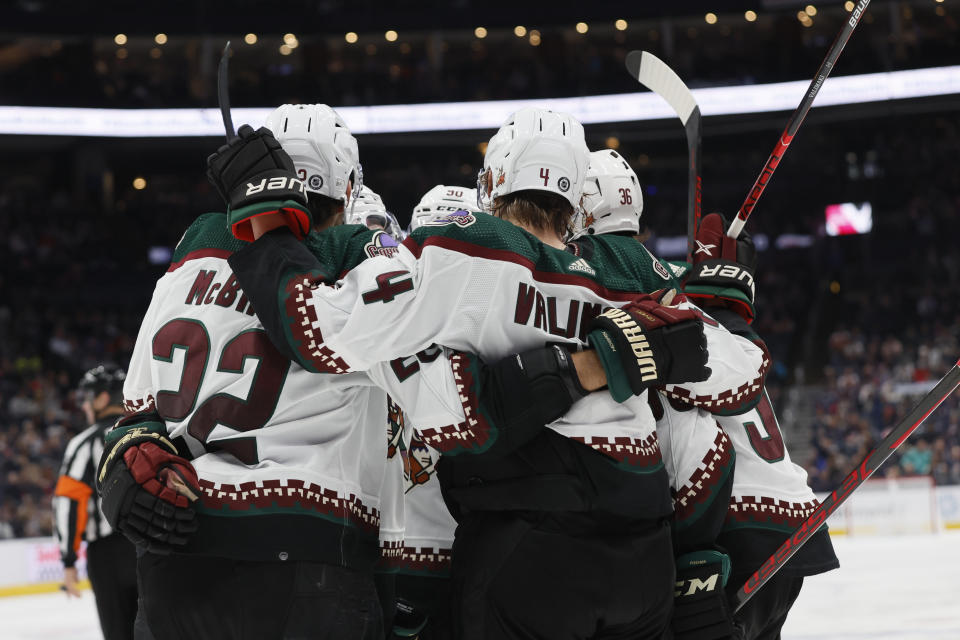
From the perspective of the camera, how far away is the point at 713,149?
1966cm

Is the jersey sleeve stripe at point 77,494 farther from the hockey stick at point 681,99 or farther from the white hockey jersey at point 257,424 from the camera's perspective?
the hockey stick at point 681,99

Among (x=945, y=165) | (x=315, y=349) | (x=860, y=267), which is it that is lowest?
(x=860, y=267)

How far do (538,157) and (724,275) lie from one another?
51 cm

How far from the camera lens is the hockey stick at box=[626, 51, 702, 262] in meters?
2.68

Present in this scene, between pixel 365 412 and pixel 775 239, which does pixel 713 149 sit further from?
pixel 365 412

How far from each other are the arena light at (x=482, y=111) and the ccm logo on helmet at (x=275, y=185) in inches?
595

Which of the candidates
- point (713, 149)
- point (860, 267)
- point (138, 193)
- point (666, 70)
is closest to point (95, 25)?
point (138, 193)

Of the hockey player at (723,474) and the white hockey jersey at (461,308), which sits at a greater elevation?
the white hockey jersey at (461,308)

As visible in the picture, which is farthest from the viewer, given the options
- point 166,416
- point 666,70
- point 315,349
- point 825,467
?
point 825,467

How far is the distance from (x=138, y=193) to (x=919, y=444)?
13.6 meters

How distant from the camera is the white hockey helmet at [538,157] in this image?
6.21ft

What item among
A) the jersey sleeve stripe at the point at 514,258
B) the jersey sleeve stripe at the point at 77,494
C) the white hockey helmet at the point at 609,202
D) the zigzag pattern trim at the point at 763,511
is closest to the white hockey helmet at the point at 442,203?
the white hockey helmet at the point at 609,202

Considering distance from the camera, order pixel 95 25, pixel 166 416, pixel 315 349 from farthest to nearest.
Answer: pixel 95 25
pixel 166 416
pixel 315 349

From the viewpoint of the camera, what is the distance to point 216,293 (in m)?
1.89
